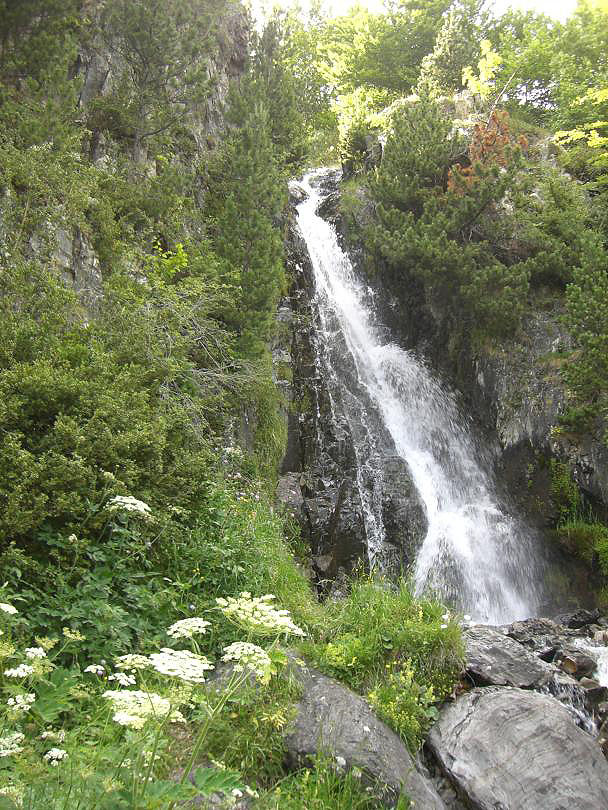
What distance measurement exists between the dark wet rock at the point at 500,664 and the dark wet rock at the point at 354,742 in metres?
1.28

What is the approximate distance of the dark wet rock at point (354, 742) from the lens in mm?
3391

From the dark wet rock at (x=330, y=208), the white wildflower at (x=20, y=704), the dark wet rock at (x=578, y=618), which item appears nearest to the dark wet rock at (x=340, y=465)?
the dark wet rock at (x=578, y=618)

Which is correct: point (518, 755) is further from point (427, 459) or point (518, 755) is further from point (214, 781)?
point (427, 459)

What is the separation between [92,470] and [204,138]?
34.6 feet

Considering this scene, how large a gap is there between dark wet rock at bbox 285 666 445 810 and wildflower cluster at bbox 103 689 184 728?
1793 millimetres

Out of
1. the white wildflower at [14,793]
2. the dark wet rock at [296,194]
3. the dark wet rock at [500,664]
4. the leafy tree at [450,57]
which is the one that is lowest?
the dark wet rock at [500,664]

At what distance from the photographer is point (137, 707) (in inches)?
74.4

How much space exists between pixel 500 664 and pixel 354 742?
221 cm

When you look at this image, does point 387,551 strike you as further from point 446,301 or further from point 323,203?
point 323,203

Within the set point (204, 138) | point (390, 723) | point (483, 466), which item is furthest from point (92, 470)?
point (204, 138)

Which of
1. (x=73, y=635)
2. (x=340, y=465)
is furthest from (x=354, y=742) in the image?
(x=340, y=465)

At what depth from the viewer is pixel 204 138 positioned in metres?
12.4

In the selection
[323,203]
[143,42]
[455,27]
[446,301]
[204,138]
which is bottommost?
[446,301]

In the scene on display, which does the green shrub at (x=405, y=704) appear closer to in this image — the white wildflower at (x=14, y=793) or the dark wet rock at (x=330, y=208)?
the white wildflower at (x=14, y=793)
